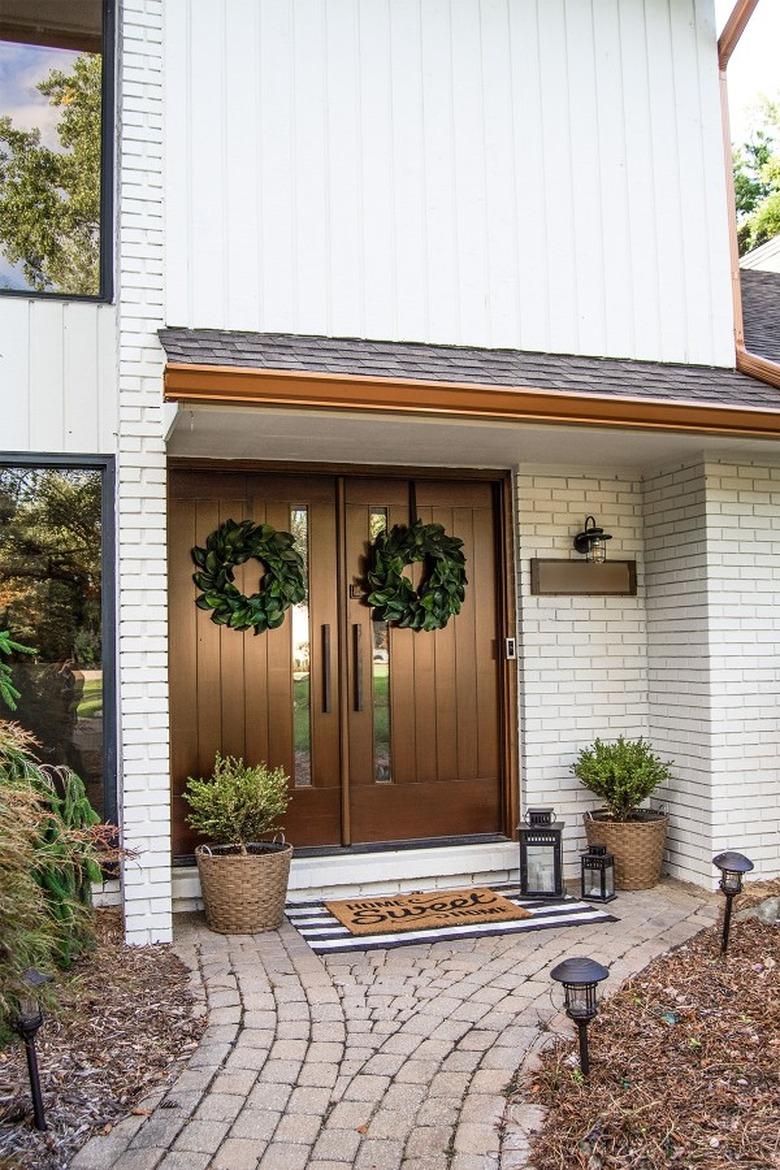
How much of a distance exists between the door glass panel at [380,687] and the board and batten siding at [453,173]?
3.52 ft

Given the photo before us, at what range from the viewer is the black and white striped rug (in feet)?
14.3

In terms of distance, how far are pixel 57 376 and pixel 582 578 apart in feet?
9.76

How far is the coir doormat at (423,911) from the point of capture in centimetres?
462

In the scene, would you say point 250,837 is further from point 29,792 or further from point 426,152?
point 426,152

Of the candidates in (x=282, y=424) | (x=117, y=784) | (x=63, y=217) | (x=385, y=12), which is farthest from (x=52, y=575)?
(x=385, y=12)

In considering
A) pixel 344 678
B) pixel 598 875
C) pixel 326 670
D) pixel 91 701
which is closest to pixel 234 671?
pixel 326 670

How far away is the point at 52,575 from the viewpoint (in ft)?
15.6

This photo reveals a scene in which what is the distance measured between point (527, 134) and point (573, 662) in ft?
9.37

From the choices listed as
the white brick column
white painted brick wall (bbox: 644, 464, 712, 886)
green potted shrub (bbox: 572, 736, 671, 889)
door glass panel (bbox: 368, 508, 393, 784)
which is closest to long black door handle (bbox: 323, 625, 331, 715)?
door glass panel (bbox: 368, 508, 393, 784)

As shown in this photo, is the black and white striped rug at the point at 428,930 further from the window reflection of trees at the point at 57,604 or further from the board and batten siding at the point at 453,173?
the board and batten siding at the point at 453,173

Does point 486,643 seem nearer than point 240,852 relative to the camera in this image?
No

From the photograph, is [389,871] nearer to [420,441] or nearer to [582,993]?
[420,441]

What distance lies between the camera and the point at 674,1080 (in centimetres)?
296

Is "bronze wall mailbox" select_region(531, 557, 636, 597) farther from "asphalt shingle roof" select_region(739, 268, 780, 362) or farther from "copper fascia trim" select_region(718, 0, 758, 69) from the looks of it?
"copper fascia trim" select_region(718, 0, 758, 69)
